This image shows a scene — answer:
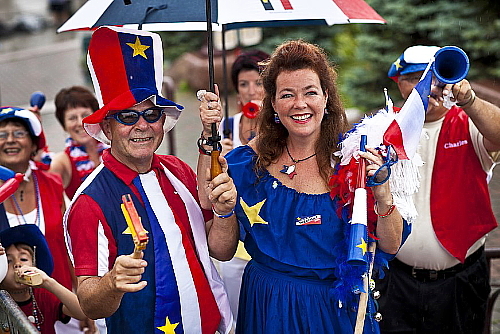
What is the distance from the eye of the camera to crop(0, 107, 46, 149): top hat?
3.85 meters

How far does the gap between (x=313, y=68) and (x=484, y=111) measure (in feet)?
3.04

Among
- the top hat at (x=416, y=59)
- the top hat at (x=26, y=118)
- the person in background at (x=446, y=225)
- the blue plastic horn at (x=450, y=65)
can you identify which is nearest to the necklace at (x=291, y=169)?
the blue plastic horn at (x=450, y=65)

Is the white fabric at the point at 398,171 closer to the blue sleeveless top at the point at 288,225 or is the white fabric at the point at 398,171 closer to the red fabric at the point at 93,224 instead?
the blue sleeveless top at the point at 288,225

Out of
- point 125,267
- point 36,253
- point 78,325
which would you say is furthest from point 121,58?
point 78,325

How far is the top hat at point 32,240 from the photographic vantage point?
329 centimetres

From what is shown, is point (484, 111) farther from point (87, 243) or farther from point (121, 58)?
point (87, 243)

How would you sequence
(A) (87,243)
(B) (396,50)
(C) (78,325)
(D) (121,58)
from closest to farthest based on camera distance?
1. (A) (87,243)
2. (D) (121,58)
3. (C) (78,325)
4. (B) (396,50)

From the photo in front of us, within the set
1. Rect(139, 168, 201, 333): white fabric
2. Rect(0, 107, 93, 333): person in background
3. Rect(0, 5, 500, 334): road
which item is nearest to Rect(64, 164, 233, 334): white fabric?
Rect(139, 168, 201, 333): white fabric

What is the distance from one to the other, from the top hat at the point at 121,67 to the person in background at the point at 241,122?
1.23m

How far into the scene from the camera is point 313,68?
287 cm

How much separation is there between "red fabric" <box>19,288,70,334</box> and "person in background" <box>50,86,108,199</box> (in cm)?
120

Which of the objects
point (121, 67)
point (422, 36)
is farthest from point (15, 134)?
point (422, 36)

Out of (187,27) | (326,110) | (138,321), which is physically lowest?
(138,321)

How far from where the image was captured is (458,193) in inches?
139
